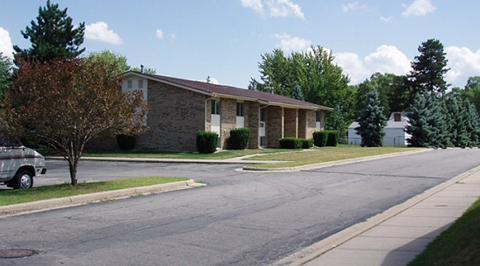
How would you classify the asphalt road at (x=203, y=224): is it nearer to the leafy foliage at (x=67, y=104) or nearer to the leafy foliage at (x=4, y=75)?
the leafy foliage at (x=67, y=104)

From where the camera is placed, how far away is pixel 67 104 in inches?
527

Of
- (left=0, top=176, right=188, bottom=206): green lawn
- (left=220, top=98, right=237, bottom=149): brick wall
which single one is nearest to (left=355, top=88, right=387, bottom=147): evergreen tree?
(left=220, top=98, right=237, bottom=149): brick wall

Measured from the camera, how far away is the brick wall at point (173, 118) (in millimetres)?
36250

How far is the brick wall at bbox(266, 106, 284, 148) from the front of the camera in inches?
1789

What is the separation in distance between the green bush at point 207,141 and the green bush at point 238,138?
123 inches

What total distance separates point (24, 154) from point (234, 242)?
9.15m

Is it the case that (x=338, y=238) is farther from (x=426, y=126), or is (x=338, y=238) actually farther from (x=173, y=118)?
(x=426, y=126)

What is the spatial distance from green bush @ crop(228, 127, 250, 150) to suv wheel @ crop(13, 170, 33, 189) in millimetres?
22824

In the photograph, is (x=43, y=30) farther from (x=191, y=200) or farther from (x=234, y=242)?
(x=234, y=242)

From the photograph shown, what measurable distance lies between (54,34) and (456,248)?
4397 cm

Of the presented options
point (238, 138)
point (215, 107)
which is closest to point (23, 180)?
point (215, 107)

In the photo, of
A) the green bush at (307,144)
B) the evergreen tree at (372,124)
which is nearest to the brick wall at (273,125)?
the green bush at (307,144)

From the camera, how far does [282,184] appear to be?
17375 mm

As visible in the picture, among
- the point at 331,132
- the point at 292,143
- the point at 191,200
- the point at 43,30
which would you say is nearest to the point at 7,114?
the point at 191,200
